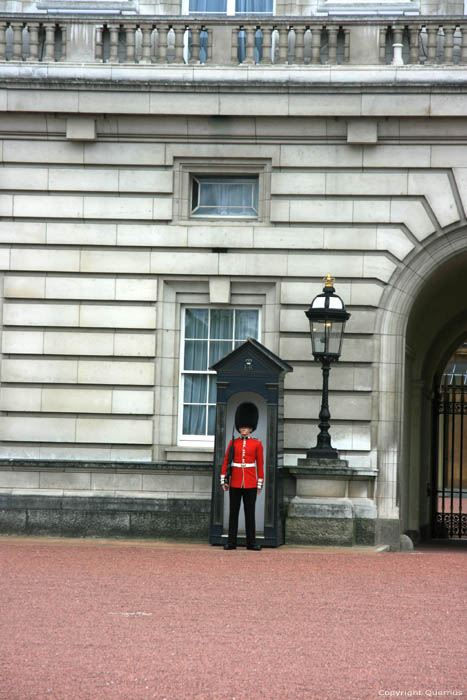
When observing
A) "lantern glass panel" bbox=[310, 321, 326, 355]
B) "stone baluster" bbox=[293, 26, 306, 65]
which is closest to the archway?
"lantern glass panel" bbox=[310, 321, 326, 355]

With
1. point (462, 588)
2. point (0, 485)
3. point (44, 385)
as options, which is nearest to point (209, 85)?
point (44, 385)

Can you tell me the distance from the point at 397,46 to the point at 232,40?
1841mm

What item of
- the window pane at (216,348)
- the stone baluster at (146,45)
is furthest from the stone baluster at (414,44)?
the window pane at (216,348)

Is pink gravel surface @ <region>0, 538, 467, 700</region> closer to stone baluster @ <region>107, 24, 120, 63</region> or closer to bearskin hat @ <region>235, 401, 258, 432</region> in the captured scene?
bearskin hat @ <region>235, 401, 258, 432</region>

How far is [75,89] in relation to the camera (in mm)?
13703

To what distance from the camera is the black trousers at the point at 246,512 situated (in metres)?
12.4

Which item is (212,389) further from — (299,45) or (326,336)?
(299,45)

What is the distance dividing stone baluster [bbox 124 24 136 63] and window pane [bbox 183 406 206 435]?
399 cm

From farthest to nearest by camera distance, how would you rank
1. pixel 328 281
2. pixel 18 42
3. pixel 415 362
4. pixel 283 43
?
pixel 415 362
pixel 18 42
pixel 283 43
pixel 328 281

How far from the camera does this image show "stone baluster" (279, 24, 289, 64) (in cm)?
1361

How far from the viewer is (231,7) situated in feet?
47.8

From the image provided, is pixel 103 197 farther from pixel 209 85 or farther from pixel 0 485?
pixel 0 485

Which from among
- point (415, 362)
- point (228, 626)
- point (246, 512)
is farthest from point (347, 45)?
point (228, 626)

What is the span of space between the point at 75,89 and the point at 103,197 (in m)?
1.23
